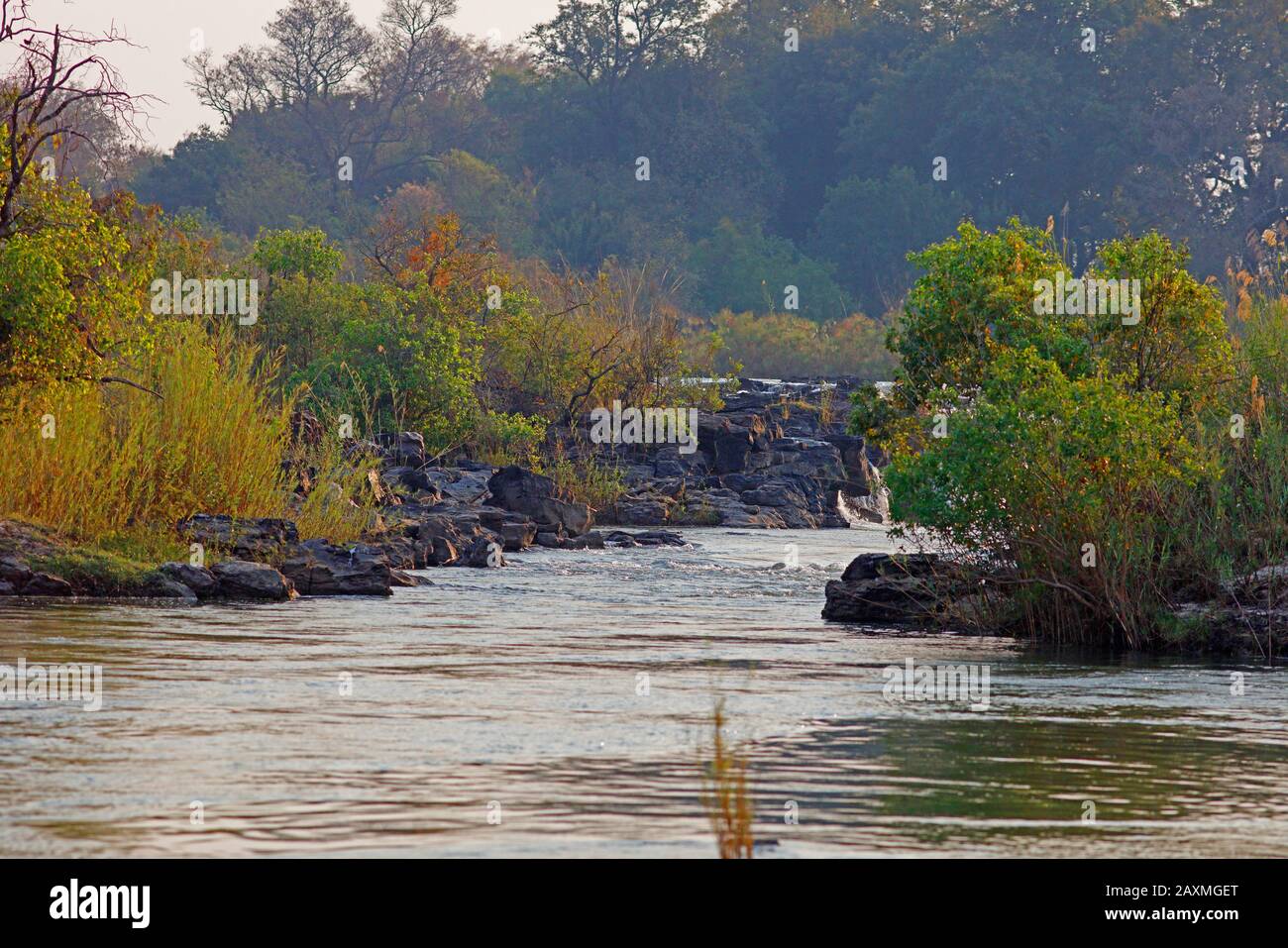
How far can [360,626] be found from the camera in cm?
1579

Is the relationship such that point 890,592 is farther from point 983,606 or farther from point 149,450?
point 149,450

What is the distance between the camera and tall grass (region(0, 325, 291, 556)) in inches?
703

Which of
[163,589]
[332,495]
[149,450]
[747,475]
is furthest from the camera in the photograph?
[747,475]

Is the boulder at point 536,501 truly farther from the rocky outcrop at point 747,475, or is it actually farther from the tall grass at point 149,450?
the tall grass at point 149,450

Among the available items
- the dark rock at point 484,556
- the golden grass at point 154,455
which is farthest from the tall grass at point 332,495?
the dark rock at point 484,556

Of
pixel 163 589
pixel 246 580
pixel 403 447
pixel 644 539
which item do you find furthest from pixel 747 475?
pixel 163 589

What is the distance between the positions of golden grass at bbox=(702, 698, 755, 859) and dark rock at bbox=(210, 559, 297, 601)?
872 centimetres

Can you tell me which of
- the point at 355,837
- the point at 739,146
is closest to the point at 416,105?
the point at 739,146

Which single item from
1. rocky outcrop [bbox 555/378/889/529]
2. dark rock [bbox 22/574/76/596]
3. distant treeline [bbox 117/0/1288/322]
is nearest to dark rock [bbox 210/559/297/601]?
dark rock [bbox 22/574/76/596]

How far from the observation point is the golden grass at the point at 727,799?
19.4ft

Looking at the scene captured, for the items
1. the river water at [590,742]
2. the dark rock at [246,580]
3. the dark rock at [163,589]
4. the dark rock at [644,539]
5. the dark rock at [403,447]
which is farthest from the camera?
the dark rock at [403,447]

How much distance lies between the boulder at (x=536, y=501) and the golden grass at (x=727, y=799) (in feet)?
54.1

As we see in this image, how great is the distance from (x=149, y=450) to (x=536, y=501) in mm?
8363

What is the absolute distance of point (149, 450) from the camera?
19000mm
